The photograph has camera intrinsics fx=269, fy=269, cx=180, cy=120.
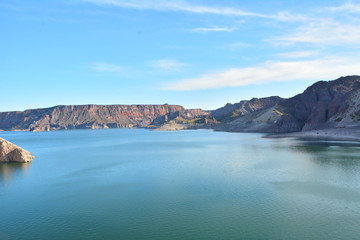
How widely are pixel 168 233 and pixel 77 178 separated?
106 feet

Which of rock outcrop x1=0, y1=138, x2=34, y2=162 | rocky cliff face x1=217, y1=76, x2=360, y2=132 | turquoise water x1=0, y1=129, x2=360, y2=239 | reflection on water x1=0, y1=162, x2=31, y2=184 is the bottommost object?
turquoise water x1=0, y1=129, x2=360, y2=239

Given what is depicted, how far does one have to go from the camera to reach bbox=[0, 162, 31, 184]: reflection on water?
173 ft

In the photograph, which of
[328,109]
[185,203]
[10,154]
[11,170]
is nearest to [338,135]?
[328,109]

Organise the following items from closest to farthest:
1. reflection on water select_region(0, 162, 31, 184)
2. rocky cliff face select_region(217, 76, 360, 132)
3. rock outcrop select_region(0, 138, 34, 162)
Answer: reflection on water select_region(0, 162, 31, 184) < rock outcrop select_region(0, 138, 34, 162) < rocky cliff face select_region(217, 76, 360, 132)

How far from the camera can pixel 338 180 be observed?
44250mm

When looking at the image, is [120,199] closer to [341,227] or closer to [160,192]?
[160,192]

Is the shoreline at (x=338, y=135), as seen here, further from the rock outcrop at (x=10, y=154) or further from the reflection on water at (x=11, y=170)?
the rock outcrop at (x=10, y=154)

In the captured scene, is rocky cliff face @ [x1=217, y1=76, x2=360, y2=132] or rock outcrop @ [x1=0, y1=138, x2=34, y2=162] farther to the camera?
rocky cliff face @ [x1=217, y1=76, x2=360, y2=132]

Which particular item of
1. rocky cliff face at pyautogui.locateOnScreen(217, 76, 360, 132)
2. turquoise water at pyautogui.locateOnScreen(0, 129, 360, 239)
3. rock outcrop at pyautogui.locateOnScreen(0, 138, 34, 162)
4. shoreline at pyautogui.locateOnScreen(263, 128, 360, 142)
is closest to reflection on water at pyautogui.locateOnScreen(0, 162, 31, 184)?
turquoise water at pyautogui.locateOnScreen(0, 129, 360, 239)

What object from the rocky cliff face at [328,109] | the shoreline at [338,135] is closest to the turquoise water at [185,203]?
the shoreline at [338,135]

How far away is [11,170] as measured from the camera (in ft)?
197

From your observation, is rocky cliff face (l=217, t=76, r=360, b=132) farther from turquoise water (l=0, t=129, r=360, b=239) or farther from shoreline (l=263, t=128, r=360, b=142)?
turquoise water (l=0, t=129, r=360, b=239)

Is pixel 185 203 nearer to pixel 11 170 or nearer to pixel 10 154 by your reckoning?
pixel 11 170

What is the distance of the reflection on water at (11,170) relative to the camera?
173 ft
